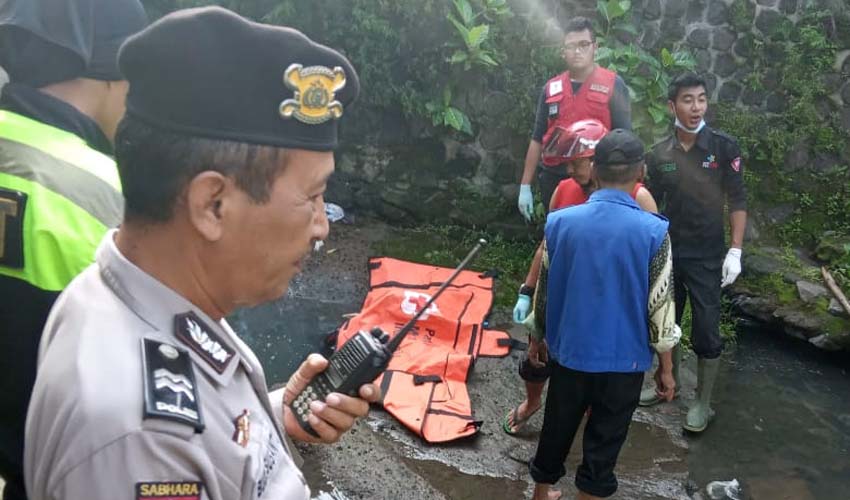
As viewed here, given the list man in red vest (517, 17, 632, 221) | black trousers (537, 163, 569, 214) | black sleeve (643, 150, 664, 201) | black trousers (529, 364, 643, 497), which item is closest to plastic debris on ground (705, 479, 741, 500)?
black trousers (529, 364, 643, 497)

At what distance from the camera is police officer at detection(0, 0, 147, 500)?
1288 millimetres

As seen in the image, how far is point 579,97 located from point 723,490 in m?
2.63

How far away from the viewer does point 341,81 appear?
115cm

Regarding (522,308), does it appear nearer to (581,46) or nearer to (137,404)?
(581,46)

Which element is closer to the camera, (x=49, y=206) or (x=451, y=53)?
(x=49, y=206)

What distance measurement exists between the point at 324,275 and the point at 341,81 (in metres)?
4.68

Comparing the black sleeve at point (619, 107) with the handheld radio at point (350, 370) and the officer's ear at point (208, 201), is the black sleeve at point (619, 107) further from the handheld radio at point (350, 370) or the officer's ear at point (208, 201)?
the officer's ear at point (208, 201)

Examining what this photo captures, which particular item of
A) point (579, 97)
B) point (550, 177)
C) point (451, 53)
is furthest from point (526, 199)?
point (451, 53)

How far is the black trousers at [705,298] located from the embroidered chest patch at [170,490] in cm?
370

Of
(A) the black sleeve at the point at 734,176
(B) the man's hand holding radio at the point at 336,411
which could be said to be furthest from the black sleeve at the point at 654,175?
(B) the man's hand holding radio at the point at 336,411

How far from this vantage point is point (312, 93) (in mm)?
1083

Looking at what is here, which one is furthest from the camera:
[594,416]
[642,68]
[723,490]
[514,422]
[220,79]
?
[642,68]

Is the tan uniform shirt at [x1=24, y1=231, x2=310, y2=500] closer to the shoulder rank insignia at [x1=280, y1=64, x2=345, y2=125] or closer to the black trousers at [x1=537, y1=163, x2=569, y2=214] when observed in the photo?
the shoulder rank insignia at [x1=280, y1=64, x2=345, y2=125]

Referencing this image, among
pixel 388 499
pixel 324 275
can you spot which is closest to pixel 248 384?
pixel 388 499
